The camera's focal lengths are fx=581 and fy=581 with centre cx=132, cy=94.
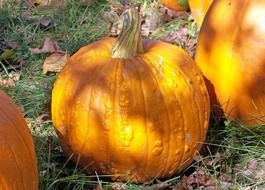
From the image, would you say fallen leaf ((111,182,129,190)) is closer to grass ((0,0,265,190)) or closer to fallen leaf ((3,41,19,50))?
grass ((0,0,265,190))

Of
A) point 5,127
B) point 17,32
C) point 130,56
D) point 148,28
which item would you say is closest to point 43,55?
point 17,32

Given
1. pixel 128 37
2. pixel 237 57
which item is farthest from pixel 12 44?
pixel 237 57

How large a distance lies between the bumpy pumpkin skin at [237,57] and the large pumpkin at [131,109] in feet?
0.97

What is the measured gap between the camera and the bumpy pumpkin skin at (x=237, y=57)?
9.53 feet

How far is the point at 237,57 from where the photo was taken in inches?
116

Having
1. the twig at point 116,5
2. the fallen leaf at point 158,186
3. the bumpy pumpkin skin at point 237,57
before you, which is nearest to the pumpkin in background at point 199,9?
the twig at point 116,5

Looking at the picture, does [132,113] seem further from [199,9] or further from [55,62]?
[199,9]

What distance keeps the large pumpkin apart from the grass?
4.4 inches

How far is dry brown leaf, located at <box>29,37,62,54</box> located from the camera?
408 centimetres

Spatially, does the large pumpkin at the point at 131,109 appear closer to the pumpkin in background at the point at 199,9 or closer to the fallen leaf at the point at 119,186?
the fallen leaf at the point at 119,186

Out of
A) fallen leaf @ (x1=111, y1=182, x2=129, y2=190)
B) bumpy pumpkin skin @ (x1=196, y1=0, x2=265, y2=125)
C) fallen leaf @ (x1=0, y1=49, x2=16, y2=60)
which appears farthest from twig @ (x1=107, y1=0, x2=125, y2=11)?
fallen leaf @ (x1=111, y1=182, x2=129, y2=190)

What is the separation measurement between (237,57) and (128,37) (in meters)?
0.63

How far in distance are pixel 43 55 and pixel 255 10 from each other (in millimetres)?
1718

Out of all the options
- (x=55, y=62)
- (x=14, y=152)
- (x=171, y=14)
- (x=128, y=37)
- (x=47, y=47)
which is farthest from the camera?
(x=171, y=14)
